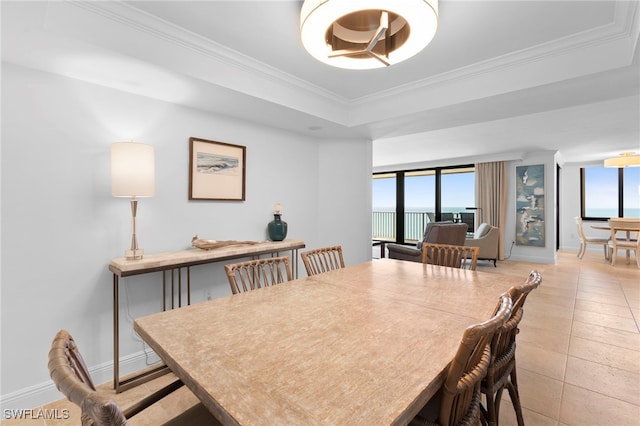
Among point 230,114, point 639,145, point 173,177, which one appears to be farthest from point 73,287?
point 639,145

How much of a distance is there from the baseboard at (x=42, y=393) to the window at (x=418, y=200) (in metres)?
7.64

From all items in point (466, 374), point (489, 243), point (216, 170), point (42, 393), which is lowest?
point (42, 393)

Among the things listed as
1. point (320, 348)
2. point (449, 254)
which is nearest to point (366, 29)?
point (320, 348)

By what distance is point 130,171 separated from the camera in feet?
6.81

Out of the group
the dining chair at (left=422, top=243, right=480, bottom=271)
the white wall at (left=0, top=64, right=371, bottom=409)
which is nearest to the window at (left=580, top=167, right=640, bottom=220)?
the dining chair at (left=422, top=243, right=480, bottom=271)

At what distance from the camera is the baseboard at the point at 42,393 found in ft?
6.15

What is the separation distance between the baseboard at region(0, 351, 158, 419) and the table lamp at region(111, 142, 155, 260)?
2.90 ft

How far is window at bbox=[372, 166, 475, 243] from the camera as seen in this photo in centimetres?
803

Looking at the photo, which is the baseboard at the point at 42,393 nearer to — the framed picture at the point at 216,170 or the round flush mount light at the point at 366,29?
the framed picture at the point at 216,170

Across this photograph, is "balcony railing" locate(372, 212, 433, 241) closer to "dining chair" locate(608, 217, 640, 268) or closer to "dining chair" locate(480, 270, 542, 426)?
"dining chair" locate(608, 217, 640, 268)

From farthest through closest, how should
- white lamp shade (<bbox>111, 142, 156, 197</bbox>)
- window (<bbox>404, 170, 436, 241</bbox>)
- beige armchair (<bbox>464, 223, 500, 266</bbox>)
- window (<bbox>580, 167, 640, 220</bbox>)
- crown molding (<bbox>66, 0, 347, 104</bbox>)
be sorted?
window (<bbox>404, 170, 436, 241</bbox>), window (<bbox>580, 167, 640, 220</bbox>), beige armchair (<bbox>464, 223, 500, 266</bbox>), white lamp shade (<bbox>111, 142, 156, 197</bbox>), crown molding (<bbox>66, 0, 347, 104</bbox>)

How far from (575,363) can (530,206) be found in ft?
17.6

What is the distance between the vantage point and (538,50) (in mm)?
2268

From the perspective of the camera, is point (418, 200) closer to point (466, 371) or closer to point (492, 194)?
point (492, 194)
